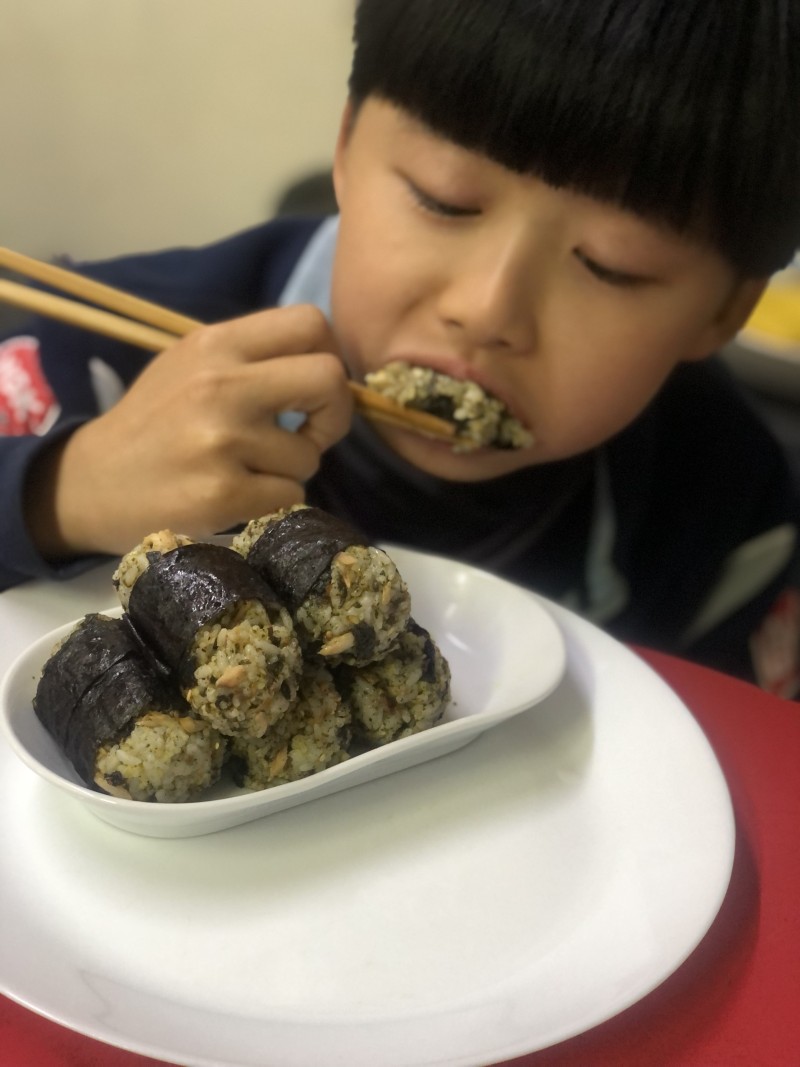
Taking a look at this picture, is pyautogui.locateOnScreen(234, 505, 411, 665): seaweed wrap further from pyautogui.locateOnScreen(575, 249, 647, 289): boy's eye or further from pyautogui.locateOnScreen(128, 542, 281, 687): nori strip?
pyautogui.locateOnScreen(575, 249, 647, 289): boy's eye

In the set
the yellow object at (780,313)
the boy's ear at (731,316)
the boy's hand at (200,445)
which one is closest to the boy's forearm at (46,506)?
the boy's hand at (200,445)

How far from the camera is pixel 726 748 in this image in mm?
811

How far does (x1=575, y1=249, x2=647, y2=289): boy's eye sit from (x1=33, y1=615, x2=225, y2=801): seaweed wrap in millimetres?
610

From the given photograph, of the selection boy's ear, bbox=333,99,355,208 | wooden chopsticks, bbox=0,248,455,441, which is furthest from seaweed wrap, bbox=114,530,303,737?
boy's ear, bbox=333,99,355,208

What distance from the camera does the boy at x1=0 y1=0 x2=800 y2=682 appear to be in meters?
0.84

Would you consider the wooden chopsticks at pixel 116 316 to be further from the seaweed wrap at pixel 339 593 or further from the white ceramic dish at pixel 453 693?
the seaweed wrap at pixel 339 593

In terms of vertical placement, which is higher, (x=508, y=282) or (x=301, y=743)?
(x=508, y=282)

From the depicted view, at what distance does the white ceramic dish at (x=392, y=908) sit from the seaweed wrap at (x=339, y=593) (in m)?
0.13

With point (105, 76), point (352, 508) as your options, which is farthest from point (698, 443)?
point (105, 76)

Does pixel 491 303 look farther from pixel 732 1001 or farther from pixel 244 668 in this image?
pixel 732 1001

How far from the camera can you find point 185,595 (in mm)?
612

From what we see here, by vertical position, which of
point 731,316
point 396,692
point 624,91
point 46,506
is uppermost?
Answer: point 624,91

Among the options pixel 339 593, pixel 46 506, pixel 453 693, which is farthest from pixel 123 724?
pixel 46 506

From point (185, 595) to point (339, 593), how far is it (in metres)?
0.11
